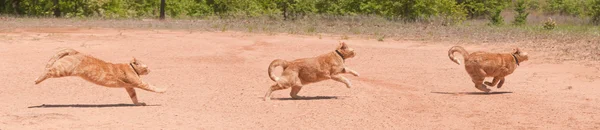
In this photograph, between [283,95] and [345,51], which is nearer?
[345,51]

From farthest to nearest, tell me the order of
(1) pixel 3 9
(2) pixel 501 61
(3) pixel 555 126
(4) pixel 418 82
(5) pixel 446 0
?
1. (1) pixel 3 9
2. (5) pixel 446 0
3. (4) pixel 418 82
4. (2) pixel 501 61
5. (3) pixel 555 126

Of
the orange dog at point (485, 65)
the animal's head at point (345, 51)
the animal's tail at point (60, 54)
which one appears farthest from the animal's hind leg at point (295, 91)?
the animal's tail at point (60, 54)

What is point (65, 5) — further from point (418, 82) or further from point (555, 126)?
point (555, 126)

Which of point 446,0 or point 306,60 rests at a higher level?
point 306,60

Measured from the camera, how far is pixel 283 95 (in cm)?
1170

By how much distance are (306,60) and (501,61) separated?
8.93ft

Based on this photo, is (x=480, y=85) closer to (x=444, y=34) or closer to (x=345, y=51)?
(x=345, y=51)

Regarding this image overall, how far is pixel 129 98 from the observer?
11.1 metres

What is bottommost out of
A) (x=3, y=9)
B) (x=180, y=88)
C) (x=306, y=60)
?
(x=3, y=9)

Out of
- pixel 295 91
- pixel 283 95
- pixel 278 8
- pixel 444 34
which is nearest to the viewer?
pixel 295 91

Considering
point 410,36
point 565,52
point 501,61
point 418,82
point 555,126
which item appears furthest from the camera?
point 410,36

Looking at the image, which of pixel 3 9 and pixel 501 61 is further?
pixel 3 9

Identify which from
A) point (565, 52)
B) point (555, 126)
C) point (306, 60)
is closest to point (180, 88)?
point (306, 60)

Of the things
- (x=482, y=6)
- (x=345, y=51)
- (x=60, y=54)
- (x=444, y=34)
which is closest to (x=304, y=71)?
(x=345, y=51)
